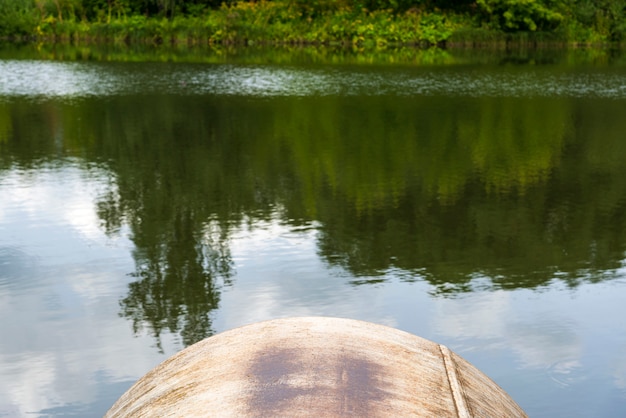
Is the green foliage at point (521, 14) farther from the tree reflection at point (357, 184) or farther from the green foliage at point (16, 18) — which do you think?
the green foliage at point (16, 18)

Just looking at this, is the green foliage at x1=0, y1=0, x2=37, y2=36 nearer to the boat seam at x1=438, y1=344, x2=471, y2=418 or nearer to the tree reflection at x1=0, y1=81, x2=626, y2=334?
the tree reflection at x1=0, y1=81, x2=626, y2=334

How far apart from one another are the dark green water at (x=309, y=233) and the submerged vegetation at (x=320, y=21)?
15.0 meters

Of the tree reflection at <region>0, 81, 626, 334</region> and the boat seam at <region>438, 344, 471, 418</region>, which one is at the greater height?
the boat seam at <region>438, 344, 471, 418</region>

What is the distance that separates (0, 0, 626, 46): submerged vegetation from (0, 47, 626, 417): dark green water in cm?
1498

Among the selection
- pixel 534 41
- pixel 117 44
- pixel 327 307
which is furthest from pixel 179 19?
pixel 327 307

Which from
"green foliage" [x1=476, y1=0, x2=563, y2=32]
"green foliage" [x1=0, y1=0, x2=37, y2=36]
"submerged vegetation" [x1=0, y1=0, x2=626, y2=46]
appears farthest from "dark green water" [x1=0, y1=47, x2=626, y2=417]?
"green foliage" [x1=0, y1=0, x2=37, y2=36]

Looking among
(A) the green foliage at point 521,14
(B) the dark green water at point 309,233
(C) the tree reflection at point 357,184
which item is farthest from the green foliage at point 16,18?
(C) the tree reflection at point 357,184

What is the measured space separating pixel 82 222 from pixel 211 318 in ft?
9.82

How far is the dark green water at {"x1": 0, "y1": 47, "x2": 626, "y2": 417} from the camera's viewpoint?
5.91m

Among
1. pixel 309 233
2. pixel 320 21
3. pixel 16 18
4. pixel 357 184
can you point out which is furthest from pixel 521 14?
pixel 309 233

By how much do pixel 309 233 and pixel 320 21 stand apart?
86.0ft

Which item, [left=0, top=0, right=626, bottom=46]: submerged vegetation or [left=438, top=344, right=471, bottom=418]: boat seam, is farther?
[left=0, top=0, right=626, bottom=46]: submerged vegetation

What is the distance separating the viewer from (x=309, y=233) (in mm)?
8516

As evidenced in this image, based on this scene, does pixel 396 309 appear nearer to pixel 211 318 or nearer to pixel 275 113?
pixel 211 318
